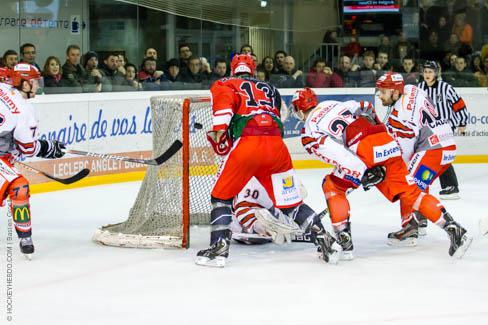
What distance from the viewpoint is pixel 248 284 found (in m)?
4.69

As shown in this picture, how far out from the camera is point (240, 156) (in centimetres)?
505

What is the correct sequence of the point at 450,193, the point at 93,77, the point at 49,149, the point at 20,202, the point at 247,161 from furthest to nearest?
the point at 93,77, the point at 450,193, the point at 49,149, the point at 20,202, the point at 247,161

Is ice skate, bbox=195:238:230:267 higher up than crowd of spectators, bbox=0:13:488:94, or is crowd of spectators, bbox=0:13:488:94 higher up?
crowd of spectators, bbox=0:13:488:94

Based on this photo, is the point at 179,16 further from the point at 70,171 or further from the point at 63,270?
the point at 63,270

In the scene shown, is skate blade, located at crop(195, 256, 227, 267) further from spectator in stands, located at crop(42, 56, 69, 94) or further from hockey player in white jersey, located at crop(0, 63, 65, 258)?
spectator in stands, located at crop(42, 56, 69, 94)

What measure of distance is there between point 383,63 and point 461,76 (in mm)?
859

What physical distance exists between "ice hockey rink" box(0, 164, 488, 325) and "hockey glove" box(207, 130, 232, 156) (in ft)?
1.89

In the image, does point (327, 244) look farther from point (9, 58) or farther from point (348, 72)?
point (348, 72)

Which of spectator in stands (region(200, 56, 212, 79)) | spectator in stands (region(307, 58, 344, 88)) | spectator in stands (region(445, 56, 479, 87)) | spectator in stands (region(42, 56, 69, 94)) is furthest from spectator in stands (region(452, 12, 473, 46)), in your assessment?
spectator in stands (region(42, 56, 69, 94))

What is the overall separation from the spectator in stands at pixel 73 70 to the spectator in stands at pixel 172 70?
3.59ft

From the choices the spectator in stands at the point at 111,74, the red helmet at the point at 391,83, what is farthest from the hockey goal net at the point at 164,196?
the spectator in stands at the point at 111,74

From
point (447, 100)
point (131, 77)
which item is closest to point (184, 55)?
point (131, 77)

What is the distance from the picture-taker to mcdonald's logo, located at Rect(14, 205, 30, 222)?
5172 mm

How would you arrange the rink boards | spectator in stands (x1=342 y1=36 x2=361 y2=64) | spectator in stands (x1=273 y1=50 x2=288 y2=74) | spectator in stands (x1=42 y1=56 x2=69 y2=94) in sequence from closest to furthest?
the rink boards → spectator in stands (x1=42 y1=56 x2=69 y2=94) → spectator in stands (x1=273 y1=50 x2=288 y2=74) → spectator in stands (x1=342 y1=36 x2=361 y2=64)
